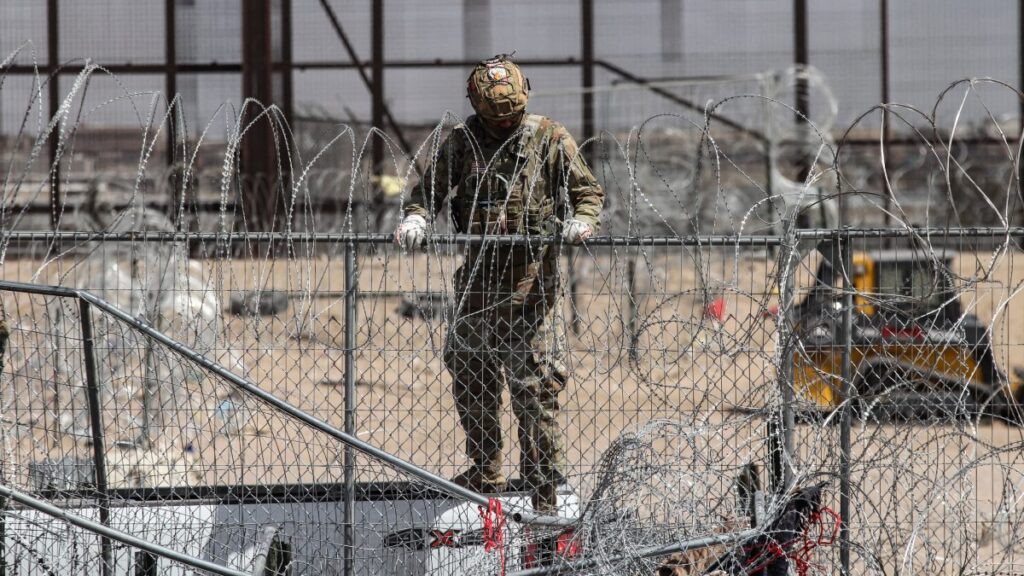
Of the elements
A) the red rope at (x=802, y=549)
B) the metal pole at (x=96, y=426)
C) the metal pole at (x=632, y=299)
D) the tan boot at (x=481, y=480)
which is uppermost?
the metal pole at (x=632, y=299)

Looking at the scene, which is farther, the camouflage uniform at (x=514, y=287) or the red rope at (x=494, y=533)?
the camouflage uniform at (x=514, y=287)

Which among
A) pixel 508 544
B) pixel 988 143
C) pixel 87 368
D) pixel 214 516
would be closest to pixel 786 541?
pixel 508 544

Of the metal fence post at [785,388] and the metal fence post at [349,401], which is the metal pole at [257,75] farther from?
the metal fence post at [785,388]

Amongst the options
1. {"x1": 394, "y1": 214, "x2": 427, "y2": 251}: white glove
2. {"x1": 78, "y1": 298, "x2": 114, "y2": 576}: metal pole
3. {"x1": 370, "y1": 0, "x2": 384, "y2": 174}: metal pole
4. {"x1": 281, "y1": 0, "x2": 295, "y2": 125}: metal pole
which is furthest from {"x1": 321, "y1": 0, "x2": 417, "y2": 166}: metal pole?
{"x1": 78, "y1": 298, "x2": 114, "y2": 576}: metal pole

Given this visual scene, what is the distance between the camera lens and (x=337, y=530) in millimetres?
4207

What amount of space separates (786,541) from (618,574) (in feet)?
1.97

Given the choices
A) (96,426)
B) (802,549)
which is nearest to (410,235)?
(96,426)

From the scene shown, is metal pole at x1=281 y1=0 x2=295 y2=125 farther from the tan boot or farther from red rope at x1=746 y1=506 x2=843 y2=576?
red rope at x1=746 y1=506 x2=843 y2=576

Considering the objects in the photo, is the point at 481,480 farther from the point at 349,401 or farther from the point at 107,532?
the point at 107,532

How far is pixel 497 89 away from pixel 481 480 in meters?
1.37

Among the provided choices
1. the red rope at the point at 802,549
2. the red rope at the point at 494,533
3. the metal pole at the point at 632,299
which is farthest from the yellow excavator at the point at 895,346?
the red rope at the point at 494,533

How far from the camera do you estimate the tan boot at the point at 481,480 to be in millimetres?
4418

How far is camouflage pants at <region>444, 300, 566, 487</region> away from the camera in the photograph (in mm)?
4363

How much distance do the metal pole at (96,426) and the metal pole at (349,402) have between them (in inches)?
29.3
